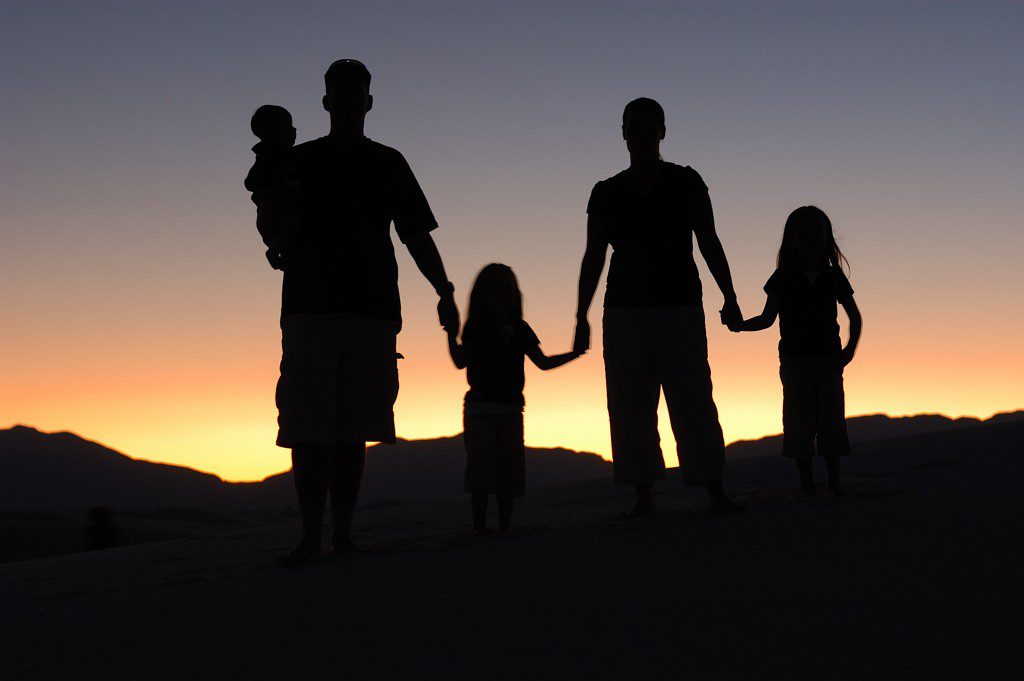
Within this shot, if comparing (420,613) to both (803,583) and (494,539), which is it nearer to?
(803,583)

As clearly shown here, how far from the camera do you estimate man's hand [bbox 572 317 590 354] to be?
18.3 ft

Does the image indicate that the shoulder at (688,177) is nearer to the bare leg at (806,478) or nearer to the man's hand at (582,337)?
the man's hand at (582,337)

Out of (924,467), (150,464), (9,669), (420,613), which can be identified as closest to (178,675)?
(9,669)

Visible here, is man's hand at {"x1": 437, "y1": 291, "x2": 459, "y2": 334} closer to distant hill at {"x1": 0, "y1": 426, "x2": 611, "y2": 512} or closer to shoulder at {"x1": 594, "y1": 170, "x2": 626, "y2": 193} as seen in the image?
shoulder at {"x1": 594, "y1": 170, "x2": 626, "y2": 193}

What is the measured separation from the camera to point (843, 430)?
5750 millimetres

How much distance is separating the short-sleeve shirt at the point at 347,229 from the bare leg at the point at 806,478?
235cm

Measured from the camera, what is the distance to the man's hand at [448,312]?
16.3 feet

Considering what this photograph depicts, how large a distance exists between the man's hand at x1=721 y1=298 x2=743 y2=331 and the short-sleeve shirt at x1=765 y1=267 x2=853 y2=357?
0.50m

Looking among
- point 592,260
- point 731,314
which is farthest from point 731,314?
point 592,260

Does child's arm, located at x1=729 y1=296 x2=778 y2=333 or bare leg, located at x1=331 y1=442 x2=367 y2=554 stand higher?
child's arm, located at x1=729 y1=296 x2=778 y2=333

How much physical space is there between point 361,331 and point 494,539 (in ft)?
3.70

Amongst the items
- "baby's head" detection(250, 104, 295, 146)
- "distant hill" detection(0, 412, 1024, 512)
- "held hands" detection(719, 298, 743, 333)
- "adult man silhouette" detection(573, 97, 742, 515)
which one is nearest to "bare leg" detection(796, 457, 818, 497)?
"adult man silhouette" detection(573, 97, 742, 515)

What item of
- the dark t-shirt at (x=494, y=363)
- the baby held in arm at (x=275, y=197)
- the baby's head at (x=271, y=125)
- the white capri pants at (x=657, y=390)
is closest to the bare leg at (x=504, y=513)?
the dark t-shirt at (x=494, y=363)

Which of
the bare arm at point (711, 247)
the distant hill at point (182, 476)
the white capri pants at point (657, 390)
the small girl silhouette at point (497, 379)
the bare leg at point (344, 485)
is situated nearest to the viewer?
the bare leg at point (344, 485)
